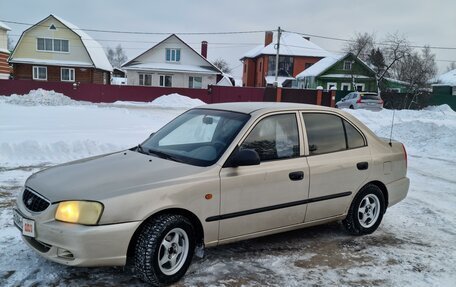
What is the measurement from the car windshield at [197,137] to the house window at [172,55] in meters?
41.9

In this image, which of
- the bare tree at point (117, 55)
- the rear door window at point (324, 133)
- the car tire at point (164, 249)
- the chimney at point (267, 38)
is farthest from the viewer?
the bare tree at point (117, 55)

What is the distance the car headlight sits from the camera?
3.55m

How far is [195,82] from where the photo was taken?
46125 millimetres

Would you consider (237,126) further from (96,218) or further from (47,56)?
(47,56)

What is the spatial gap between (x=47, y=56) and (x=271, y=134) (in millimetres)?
44450

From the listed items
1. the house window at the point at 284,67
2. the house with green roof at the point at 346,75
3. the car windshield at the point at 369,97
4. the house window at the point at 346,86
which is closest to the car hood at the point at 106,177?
the car windshield at the point at 369,97

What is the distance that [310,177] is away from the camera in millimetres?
4852

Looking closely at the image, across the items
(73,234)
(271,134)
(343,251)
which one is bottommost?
(343,251)

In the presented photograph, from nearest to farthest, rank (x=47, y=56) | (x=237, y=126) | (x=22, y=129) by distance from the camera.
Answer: (x=237, y=126) → (x=22, y=129) → (x=47, y=56)

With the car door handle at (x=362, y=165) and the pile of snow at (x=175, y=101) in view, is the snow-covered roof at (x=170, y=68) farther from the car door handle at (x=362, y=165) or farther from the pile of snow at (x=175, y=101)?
the car door handle at (x=362, y=165)

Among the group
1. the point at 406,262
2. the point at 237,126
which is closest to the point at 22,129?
the point at 237,126

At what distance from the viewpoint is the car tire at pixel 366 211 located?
214 inches

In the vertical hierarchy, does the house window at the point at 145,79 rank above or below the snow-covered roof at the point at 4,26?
below

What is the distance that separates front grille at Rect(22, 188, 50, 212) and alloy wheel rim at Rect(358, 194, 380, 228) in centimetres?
364
